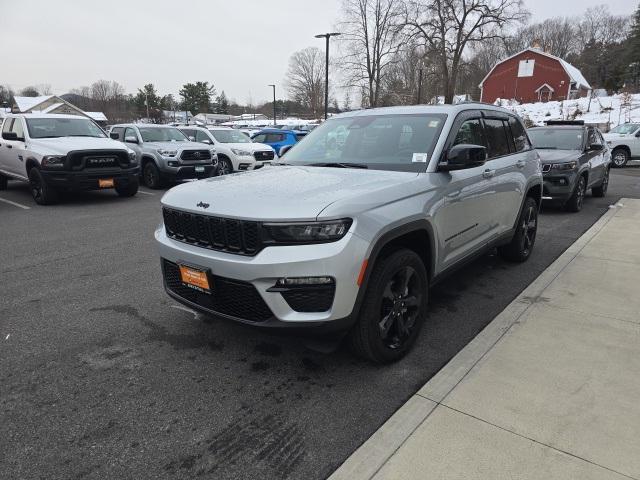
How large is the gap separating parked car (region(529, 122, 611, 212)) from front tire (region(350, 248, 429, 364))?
21.4ft

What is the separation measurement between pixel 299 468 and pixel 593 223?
301 inches

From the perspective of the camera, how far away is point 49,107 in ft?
243

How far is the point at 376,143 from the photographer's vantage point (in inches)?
148

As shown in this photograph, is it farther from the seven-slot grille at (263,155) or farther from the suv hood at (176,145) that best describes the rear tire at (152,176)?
the seven-slot grille at (263,155)

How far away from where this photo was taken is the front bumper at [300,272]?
8.05ft

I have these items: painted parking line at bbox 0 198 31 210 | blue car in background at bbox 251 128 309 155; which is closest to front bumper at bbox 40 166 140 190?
painted parking line at bbox 0 198 31 210

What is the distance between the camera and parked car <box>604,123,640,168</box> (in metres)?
18.9

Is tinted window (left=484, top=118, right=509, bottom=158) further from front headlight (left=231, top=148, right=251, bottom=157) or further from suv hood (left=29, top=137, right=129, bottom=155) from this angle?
front headlight (left=231, top=148, right=251, bottom=157)

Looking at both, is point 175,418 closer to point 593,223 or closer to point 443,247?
point 443,247

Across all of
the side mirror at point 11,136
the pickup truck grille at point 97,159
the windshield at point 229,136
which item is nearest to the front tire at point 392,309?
the pickup truck grille at point 97,159

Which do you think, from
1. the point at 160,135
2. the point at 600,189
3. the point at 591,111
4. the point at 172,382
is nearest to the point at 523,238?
the point at 172,382

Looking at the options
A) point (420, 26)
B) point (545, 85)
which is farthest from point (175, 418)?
point (545, 85)

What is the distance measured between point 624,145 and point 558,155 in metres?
13.6

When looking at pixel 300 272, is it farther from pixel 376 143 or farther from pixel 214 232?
pixel 376 143
